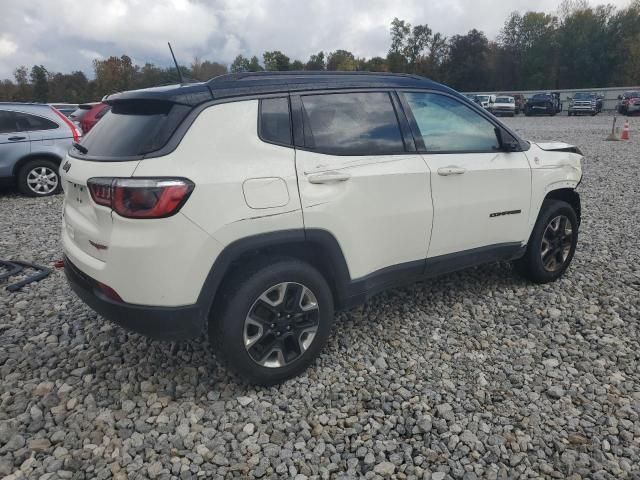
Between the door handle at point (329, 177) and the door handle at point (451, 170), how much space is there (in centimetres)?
80

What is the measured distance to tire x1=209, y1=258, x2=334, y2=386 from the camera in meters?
2.61

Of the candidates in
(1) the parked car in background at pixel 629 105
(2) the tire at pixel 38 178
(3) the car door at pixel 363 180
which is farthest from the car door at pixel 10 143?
(1) the parked car in background at pixel 629 105

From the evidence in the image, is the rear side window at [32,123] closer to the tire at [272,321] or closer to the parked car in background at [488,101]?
the tire at [272,321]

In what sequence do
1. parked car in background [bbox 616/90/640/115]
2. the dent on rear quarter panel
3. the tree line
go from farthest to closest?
the tree line → parked car in background [bbox 616/90/640/115] → the dent on rear quarter panel

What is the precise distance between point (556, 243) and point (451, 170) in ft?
5.36

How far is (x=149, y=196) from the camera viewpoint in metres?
2.31

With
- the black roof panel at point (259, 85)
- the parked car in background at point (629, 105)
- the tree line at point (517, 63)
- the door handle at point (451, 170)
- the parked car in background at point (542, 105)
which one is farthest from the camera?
the tree line at point (517, 63)

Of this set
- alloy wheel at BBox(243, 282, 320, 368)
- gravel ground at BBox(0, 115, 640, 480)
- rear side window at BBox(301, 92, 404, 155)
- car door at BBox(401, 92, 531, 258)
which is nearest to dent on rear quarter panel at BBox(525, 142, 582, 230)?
car door at BBox(401, 92, 531, 258)

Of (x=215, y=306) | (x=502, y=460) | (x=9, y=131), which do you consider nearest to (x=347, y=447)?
(x=502, y=460)

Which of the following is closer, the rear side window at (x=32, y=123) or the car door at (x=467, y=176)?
the car door at (x=467, y=176)

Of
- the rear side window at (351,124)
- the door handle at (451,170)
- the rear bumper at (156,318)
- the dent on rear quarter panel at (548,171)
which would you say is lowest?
the rear bumper at (156,318)

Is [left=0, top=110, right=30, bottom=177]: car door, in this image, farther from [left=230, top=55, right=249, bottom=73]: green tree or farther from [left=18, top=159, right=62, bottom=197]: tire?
[left=230, top=55, right=249, bottom=73]: green tree

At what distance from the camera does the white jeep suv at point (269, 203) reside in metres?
2.39

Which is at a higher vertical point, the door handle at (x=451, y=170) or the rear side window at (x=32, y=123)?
the rear side window at (x=32, y=123)
